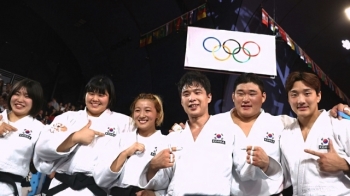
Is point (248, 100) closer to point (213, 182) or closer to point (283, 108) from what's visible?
point (213, 182)

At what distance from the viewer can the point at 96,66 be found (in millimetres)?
10969

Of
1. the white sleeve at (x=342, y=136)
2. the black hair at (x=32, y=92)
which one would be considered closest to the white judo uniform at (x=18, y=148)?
the black hair at (x=32, y=92)

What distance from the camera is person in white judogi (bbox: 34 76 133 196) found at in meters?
A: 2.20

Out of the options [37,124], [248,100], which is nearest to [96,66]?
[37,124]

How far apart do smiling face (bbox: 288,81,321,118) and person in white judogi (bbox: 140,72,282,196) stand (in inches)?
18.1

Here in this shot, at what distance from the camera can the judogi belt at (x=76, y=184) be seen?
7.18ft

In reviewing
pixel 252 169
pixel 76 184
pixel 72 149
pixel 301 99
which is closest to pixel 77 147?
pixel 72 149

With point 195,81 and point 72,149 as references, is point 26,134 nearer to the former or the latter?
point 72,149

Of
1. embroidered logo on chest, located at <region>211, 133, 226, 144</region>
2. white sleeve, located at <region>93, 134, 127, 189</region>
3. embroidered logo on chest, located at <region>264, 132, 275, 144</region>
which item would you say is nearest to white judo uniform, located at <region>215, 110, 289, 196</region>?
embroidered logo on chest, located at <region>264, 132, 275, 144</region>

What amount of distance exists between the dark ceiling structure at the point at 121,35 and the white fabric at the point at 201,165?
612 cm

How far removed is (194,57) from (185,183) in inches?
180

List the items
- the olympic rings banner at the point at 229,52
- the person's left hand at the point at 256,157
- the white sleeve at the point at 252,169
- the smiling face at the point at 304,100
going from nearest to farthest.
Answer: the person's left hand at the point at 256,157
the white sleeve at the point at 252,169
the smiling face at the point at 304,100
the olympic rings banner at the point at 229,52

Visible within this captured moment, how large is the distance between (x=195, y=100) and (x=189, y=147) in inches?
14.3

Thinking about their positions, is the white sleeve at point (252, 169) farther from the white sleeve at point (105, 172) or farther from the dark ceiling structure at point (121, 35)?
the dark ceiling structure at point (121, 35)
